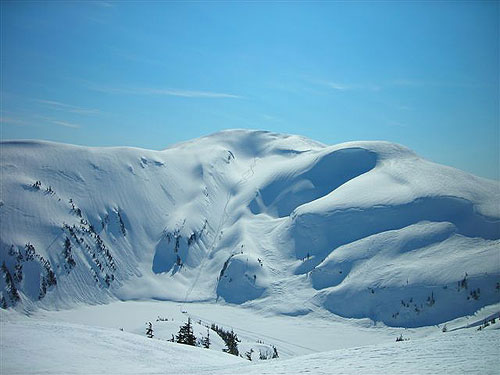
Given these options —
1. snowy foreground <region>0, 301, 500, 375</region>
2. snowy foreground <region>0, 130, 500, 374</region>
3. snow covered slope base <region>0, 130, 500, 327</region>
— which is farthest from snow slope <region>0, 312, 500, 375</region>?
snow covered slope base <region>0, 130, 500, 327</region>

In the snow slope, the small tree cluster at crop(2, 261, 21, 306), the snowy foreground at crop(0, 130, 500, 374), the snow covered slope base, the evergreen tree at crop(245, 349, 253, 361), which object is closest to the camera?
the snow slope

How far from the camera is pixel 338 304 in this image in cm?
9862

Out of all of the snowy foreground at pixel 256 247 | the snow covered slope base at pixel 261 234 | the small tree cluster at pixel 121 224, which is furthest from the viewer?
the small tree cluster at pixel 121 224

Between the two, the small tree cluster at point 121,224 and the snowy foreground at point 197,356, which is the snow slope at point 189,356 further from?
the small tree cluster at point 121,224

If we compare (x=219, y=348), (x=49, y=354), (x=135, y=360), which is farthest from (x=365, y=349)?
(x=219, y=348)

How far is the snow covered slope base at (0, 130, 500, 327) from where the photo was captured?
310 ft

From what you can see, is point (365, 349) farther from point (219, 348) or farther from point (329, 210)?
point (329, 210)

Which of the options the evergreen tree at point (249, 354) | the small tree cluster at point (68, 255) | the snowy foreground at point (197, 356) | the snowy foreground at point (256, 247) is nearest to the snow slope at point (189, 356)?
the snowy foreground at point (197, 356)

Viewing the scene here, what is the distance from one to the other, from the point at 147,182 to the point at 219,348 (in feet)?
337

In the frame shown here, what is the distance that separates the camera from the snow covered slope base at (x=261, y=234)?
94.4 metres

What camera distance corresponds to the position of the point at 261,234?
136 m

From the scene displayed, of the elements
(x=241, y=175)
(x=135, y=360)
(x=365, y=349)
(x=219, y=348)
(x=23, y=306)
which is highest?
(x=241, y=175)

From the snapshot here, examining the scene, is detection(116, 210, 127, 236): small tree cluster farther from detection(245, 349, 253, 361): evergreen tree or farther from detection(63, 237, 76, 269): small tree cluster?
detection(245, 349, 253, 361): evergreen tree

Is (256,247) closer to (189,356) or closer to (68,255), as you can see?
(68,255)
